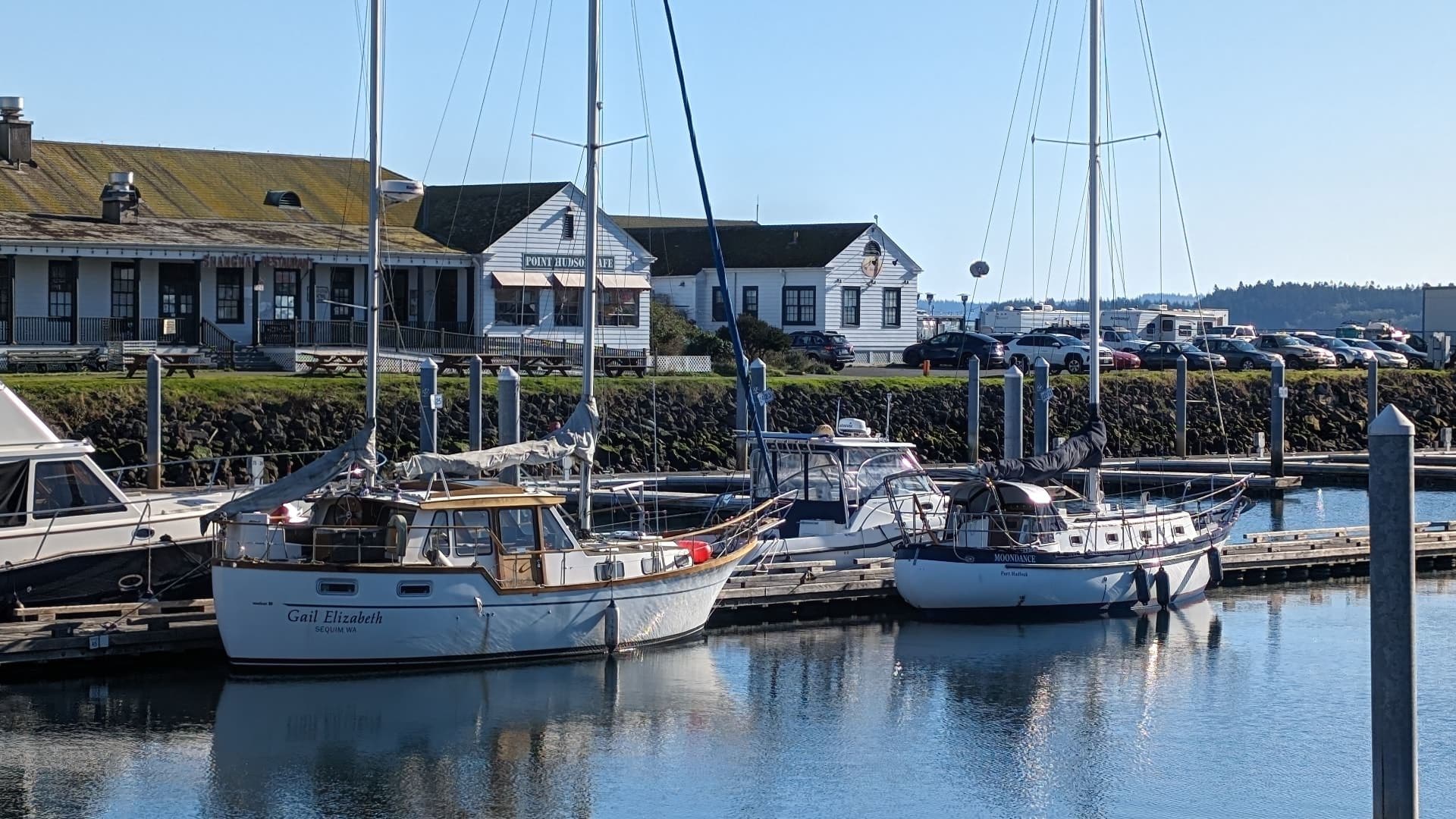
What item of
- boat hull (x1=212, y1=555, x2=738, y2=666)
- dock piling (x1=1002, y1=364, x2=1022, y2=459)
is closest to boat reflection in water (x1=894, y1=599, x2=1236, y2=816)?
boat hull (x1=212, y1=555, x2=738, y2=666)

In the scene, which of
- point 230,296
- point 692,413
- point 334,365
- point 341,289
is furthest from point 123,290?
point 692,413

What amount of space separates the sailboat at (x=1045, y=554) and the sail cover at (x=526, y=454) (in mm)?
5043

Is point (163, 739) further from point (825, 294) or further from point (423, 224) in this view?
point (825, 294)

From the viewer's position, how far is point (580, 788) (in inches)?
719

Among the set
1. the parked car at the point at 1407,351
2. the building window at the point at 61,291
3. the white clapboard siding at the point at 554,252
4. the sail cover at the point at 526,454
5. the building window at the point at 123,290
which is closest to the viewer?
the sail cover at the point at 526,454

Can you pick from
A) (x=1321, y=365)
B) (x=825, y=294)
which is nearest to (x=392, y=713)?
(x=825, y=294)

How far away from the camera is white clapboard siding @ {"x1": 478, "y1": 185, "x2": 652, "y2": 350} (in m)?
51.0

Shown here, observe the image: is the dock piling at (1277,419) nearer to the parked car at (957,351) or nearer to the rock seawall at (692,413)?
the rock seawall at (692,413)

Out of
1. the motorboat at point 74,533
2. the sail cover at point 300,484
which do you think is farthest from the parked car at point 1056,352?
the motorboat at point 74,533

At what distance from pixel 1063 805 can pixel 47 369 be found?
102 ft

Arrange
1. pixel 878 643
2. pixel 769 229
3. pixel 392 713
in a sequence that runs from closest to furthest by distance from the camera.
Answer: pixel 392 713, pixel 878 643, pixel 769 229

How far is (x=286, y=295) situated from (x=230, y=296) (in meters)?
1.55

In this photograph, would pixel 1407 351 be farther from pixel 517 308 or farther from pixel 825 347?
pixel 517 308

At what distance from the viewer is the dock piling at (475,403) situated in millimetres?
33625
